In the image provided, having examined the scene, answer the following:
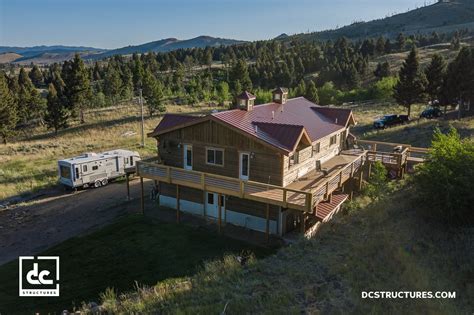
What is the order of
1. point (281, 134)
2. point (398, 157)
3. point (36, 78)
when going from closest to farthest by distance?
point (281, 134) → point (398, 157) → point (36, 78)

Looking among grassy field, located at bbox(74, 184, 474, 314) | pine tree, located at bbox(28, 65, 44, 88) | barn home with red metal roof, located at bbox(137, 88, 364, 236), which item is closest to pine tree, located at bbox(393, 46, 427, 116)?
barn home with red metal roof, located at bbox(137, 88, 364, 236)

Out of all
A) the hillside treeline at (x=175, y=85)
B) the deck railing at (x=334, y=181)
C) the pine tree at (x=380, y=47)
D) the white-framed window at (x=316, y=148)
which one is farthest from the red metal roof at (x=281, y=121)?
the pine tree at (x=380, y=47)

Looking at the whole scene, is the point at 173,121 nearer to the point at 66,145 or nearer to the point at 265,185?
the point at 265,185

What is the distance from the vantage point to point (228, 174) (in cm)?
2050

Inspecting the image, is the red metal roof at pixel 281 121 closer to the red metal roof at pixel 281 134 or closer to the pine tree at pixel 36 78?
the red metal roof at pixel 281 134

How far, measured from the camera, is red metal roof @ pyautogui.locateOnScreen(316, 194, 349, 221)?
18.8 meters

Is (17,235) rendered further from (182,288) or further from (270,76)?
(270,76)

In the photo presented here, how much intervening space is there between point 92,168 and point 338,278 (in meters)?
22.4

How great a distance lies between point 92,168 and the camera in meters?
29.2

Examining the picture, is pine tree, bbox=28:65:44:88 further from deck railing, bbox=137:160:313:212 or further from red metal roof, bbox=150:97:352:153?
deck railing, bbox=137:160:313:212

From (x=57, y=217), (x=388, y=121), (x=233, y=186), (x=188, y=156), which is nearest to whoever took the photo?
(x=233, y=186)

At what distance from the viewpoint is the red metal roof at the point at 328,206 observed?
18812 millimetres

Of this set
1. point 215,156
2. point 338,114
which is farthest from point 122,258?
point 338,114

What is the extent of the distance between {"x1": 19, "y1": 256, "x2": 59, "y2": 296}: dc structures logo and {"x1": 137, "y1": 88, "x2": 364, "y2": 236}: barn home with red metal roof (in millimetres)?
6926
